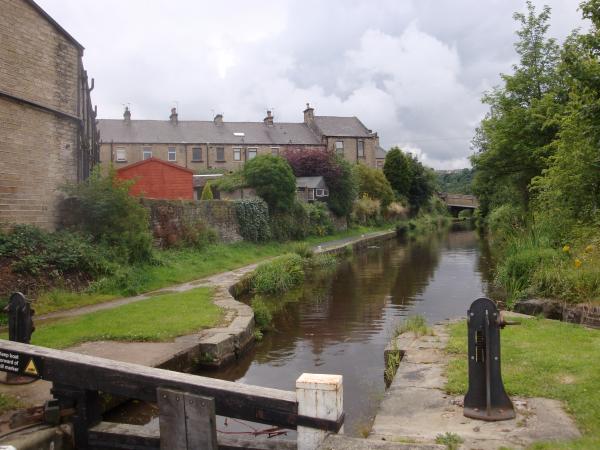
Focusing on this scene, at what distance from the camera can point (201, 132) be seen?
49.3 m

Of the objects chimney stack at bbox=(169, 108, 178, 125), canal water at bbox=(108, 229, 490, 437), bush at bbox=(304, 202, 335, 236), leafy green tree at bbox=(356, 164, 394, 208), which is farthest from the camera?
chimney stack at bbox=(169, 108, 178, 125)

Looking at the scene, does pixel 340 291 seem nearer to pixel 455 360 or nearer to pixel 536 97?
pixel 455 360

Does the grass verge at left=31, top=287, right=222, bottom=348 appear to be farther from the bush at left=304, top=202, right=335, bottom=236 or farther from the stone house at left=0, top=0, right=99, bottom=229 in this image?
the bush at left=304, top=202, right=335, bottom=236

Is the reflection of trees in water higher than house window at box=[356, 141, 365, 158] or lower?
lower

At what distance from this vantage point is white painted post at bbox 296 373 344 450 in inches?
154

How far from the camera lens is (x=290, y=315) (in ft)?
40.6

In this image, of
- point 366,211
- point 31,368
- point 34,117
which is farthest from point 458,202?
point 31,368

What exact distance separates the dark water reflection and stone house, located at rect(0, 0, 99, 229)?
22.6 ft

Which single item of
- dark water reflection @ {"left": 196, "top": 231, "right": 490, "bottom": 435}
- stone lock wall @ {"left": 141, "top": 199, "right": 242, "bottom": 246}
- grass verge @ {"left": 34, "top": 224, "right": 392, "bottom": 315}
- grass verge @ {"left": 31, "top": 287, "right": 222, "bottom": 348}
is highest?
stone lock wall @ {"left": 141, "top": 199, "right": 242, "bottom": 246}

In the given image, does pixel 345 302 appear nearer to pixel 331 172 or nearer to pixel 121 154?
pixel 331 172

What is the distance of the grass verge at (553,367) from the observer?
182 inches

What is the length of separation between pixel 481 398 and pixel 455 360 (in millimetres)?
1755

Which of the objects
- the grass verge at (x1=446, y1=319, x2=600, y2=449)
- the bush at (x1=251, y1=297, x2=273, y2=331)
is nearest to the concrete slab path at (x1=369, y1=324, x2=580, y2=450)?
the grass verge at (x1=446, y1=319, x2=600, y2=449)

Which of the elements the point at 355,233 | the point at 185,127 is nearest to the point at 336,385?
the point at 355,233
